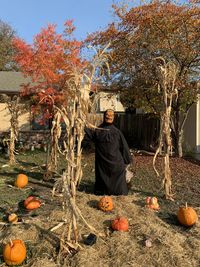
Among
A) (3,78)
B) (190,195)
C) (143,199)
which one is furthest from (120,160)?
(3,78)

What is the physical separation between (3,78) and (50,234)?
16.1m

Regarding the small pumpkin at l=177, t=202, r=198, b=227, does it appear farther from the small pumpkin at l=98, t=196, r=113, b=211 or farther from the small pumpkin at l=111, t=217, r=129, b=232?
the small pumpkin at l=98, t=196, r=113, b=211

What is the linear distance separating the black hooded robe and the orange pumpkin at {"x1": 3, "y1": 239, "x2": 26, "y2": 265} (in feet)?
8.66

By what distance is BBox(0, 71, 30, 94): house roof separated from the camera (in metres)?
16.9

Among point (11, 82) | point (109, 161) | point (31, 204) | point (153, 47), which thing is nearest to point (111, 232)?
point (31, 204)

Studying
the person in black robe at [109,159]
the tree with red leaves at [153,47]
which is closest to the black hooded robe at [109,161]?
the person in black robe at [109,159]

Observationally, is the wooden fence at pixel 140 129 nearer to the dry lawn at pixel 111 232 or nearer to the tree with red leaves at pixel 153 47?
the tree with red leaves at pixel 153 47

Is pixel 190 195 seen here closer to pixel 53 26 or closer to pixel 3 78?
pixel 53 26

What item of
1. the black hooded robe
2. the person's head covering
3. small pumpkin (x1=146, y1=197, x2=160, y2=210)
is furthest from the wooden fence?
small pumpkin (x1=146, y1=197, x2=160, y2=210)

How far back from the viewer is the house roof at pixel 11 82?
16898 mm

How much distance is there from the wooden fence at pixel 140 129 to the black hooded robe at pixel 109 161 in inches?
319

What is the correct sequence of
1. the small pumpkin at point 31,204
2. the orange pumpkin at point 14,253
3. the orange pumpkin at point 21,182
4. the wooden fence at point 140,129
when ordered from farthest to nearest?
the wooden fence at point 140,129
the orange pumpkin at point 21,182
the small pumpkin at point 31,204
the orange pumpkin at point 14,253

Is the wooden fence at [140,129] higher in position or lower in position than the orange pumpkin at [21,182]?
higher

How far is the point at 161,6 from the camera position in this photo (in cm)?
976
